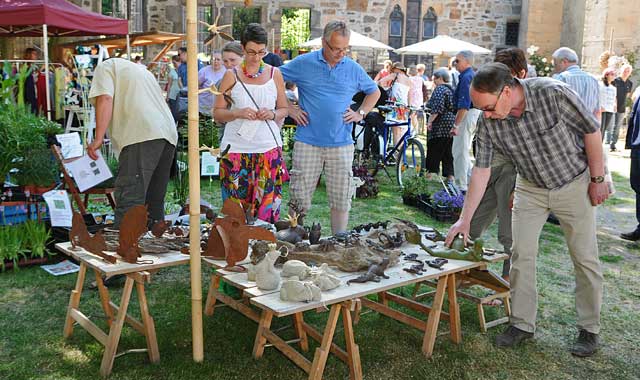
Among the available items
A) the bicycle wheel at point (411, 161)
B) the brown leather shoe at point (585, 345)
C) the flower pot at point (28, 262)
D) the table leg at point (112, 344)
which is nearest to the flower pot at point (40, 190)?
the flower pot at point (28, 262)

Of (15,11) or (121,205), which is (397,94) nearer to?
(15,11)

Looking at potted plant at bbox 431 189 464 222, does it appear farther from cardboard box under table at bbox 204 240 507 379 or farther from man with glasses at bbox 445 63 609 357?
man with glasses at bbox 445 63 609 357

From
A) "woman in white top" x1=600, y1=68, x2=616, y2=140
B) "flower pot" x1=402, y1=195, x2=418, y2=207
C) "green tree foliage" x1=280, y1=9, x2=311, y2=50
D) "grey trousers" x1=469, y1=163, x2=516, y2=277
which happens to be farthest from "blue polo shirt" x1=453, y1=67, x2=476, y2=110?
"green tree foliage" x1=280, y1=9, x2=311, y2=50

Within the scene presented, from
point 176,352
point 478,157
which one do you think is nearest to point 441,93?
point 478,157

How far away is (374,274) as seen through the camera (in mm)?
2855

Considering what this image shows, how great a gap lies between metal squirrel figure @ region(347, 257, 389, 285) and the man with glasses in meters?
0.59

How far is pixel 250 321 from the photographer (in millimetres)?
3594

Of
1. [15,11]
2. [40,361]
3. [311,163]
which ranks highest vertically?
[15,11]

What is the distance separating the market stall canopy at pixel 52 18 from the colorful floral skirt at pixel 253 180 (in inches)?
213

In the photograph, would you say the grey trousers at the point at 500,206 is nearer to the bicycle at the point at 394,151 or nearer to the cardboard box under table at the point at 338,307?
the cardboard box under table at the point at 338,307

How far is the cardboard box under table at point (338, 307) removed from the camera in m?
2.63

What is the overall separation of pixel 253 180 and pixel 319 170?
0.54 m

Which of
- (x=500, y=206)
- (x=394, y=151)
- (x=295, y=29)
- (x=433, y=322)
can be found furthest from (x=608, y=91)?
(x=295, y=29)

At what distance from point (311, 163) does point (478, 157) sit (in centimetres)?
123
